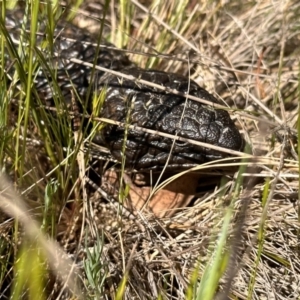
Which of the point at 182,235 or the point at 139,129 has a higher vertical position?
the point at 139,129

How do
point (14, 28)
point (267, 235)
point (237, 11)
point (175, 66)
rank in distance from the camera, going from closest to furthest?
point (267, 235), point (14, 28), point (175, 66), point (237, 11)

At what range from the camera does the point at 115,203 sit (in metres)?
2.23

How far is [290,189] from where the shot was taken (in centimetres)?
217

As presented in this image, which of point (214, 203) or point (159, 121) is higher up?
point (159, 121)

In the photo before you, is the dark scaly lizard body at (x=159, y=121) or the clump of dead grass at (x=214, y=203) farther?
the dark scaly lizard body at (x=159, y=121)

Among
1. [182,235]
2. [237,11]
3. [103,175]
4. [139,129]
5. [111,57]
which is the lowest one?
[182,235]

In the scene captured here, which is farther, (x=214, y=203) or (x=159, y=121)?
(x=214, y=203)

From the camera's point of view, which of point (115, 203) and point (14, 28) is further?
point (14, 28)

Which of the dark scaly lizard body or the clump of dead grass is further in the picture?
the dark scaly lizard body

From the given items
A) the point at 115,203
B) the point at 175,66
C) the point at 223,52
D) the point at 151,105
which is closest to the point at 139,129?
the point at 151,105

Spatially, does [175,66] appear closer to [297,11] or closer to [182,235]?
[297,11]

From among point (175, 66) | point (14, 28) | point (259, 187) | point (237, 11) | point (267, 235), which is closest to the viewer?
point (267, 235)

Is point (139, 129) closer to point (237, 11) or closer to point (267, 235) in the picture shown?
point (267, 235)

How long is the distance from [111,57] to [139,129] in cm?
54
